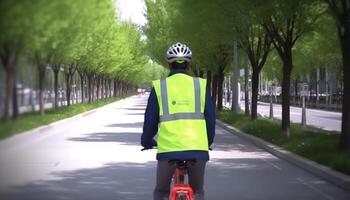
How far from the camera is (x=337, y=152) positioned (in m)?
13.9

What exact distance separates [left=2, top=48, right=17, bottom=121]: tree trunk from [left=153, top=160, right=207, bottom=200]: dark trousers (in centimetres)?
221

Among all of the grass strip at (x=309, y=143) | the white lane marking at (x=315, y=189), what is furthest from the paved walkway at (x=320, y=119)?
the white lane marking at (x=315, y=189)

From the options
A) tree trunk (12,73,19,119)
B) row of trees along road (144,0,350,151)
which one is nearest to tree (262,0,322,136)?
row of trees along road (144,0,350,151)

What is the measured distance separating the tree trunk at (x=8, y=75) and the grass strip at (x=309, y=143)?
9.12m

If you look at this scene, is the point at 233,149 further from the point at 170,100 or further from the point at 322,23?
the point at 170,100

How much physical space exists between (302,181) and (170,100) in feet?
23.3

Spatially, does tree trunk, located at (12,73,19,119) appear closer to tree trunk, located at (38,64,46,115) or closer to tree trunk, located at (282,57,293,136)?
tree trunk, located at (38,64,46,115)

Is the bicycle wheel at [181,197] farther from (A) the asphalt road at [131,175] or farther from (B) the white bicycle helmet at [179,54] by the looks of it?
(A) the asphalt road at [131,175]

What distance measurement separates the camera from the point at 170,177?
5.48 meters

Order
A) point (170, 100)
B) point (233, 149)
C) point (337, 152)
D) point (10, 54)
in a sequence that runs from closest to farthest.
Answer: point (10, 54), point (170, 100), point (337, 152), point (233, 149)

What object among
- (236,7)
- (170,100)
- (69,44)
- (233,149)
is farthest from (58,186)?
(236,7)

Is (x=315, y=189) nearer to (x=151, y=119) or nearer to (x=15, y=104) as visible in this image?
(x=151, y=119)

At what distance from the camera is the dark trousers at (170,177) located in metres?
5.37

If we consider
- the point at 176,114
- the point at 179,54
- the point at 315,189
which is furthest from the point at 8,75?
the point at 315,189
